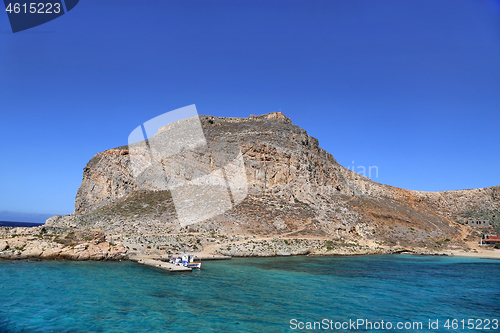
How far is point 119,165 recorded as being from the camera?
56594 millimetres

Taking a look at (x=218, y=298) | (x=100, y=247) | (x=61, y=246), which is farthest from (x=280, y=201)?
(x=218, y=298)

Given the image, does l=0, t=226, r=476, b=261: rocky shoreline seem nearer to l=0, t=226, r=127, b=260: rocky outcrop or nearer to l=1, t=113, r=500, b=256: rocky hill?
l=0, t=226, r=127, b=260: rocky outcrop

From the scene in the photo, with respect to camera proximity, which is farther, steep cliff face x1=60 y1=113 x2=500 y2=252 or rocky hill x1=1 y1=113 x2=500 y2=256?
steep cliff face x1=60 y1=113 x2=500 y2=252

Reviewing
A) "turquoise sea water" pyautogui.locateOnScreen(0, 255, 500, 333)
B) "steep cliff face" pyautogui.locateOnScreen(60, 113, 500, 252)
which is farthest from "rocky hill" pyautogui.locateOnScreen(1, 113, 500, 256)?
"turquoise sea water" pyautogui.locateOnScreen(0, 255, 500, 333)

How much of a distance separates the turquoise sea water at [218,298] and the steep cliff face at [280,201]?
39.0 ft

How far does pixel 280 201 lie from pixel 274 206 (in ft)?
7.15

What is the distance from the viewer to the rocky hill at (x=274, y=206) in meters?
37.1

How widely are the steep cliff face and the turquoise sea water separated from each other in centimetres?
1188

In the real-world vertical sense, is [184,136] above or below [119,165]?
above

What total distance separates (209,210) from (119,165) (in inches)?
986

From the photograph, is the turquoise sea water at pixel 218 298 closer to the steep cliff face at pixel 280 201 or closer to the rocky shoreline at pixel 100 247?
the rocky shoreline at pixel 100 247

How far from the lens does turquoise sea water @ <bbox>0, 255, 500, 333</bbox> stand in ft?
40.4

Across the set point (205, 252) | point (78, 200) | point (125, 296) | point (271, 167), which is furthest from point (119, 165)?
point (125, 296)

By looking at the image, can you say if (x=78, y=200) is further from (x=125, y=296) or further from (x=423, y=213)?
(x=423, y=213)
